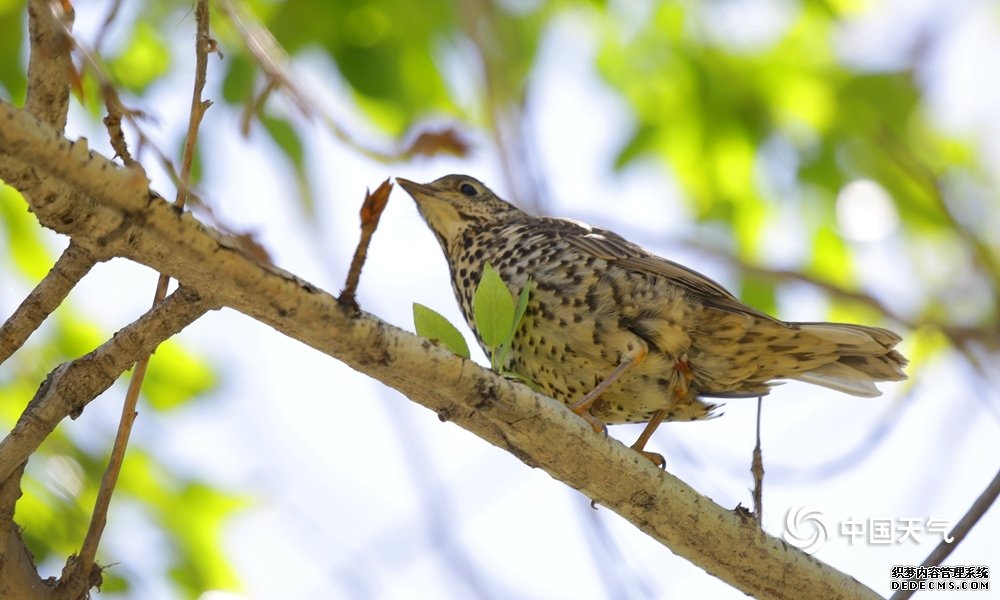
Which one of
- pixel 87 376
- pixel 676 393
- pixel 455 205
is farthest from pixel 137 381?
pixel 455 205

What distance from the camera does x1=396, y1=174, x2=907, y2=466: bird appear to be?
175 inches

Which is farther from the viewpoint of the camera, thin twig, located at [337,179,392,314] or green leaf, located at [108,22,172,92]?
green leaf, located at [108,22,172,92]

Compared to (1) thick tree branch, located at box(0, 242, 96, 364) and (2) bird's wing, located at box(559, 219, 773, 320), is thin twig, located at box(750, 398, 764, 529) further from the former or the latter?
(1) thick tree branch, located at box(0, 242, 96, 364)

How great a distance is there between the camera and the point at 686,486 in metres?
3.71

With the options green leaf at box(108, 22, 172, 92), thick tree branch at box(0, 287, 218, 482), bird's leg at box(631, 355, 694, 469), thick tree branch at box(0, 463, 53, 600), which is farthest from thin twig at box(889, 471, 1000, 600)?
green leaf at box(108, 22, 172, 92)

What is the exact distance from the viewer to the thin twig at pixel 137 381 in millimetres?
2598

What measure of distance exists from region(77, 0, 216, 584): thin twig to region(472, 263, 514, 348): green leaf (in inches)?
40.1

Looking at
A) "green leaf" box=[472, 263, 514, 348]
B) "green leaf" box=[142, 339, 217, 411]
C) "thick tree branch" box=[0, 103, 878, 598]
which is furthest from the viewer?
"green leaf" box=[142, 339, 217, 411]

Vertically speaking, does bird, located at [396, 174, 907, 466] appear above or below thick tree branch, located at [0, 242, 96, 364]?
above

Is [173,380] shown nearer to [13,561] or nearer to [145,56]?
[145,56]

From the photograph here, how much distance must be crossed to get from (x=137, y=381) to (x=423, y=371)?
74 centimetres

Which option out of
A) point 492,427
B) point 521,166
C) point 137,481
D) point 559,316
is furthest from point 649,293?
point 137,481

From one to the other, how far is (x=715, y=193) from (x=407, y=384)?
129 inches

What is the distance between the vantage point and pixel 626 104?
613cm
